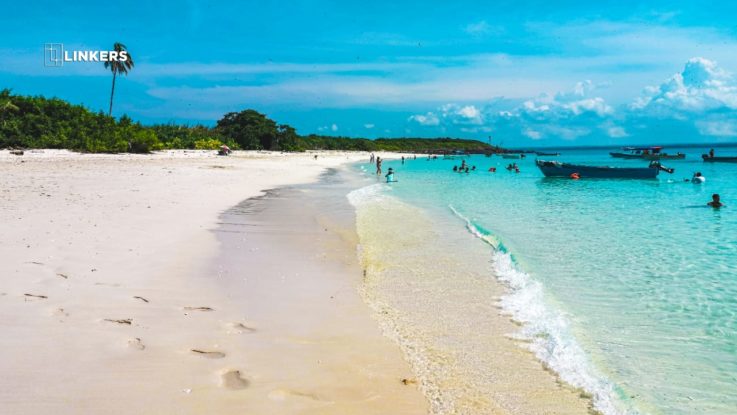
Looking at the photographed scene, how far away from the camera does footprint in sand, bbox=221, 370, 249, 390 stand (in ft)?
13.4

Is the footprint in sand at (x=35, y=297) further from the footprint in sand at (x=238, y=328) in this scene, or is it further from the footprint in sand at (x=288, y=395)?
the footprint in sand at (x=288, y=395)

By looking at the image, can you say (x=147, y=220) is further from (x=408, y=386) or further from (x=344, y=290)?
(x=408, y=386)

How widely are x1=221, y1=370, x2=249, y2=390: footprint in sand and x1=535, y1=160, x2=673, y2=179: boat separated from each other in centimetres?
4191

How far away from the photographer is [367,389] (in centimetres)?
424

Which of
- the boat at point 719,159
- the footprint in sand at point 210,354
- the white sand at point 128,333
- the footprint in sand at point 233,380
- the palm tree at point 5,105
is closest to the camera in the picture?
the white sand at point 128,333

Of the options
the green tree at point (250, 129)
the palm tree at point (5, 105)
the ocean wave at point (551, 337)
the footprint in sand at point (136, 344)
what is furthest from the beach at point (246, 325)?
the green tree at point (250, 129)

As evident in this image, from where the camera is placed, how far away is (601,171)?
42125 mm

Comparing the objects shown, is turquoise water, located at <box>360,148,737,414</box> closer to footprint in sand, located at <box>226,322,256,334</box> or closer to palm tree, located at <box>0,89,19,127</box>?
footprint in sand, located at <box>226,322,256,334</box>

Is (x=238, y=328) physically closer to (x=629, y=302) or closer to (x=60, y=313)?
(x=60, y=313)

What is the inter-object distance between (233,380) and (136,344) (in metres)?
1.17

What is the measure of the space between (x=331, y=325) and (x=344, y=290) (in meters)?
1.58

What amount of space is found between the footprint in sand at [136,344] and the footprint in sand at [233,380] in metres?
0.95

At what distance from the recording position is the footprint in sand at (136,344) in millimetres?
4684

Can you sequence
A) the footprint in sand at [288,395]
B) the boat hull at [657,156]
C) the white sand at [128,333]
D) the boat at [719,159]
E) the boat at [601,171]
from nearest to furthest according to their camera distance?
the white sand at [128,333]
the footprint in sand at [288,395]
the boat at [601,171]
the boat at [719,159]
the boat hull at [657,156]
